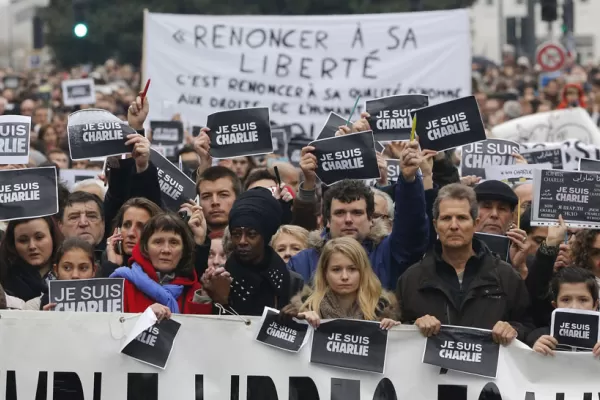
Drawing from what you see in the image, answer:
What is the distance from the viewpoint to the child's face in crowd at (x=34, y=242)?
8312mm

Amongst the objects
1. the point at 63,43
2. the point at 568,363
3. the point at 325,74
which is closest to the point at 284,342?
the point at 568,363

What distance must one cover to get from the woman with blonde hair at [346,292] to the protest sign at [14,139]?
8.39 ft

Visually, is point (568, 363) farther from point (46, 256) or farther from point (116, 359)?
point (46, 256)

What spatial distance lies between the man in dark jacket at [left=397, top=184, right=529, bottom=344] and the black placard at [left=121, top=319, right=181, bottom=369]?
103cm

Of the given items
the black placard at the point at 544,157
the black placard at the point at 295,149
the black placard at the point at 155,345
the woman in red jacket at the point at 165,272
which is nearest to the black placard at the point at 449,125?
the woman in red jacket at the point at 165,272

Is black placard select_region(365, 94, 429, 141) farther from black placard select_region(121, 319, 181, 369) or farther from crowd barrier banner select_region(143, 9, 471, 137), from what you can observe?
crowd barrier banner select_region(143, 9, 471, 137)

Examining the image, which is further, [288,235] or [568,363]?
[288,235]

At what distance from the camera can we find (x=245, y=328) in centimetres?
728

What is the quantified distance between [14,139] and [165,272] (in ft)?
7.19

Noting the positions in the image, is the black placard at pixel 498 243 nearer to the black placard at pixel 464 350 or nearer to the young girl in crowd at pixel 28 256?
the black placard at pixel 464 350

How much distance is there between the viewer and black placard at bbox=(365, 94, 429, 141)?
916cm

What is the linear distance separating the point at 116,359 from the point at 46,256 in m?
1.29

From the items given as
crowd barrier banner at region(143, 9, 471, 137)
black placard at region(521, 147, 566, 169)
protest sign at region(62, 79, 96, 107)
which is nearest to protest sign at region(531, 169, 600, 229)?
black placard at region(521, 147, 566, 169)

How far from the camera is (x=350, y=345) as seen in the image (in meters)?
7.19
